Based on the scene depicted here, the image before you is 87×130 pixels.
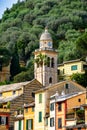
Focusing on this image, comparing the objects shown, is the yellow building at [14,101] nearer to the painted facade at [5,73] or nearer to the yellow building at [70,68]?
the yellow building at [70,68]

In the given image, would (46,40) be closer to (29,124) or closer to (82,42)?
(82,42)

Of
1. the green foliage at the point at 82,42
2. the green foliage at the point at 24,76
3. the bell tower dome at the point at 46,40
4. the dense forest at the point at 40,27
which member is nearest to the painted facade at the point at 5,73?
the dense forest at the point at 40,27

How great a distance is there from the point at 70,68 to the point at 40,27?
4769cm

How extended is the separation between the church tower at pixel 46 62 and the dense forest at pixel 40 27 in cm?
1080

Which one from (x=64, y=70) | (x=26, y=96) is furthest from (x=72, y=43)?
(x=26, y=96)

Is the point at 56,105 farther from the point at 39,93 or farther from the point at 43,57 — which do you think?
the point at 43,57

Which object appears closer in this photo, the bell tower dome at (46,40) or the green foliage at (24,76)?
the bell tower dome at (46,40)

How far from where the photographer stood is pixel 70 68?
114m

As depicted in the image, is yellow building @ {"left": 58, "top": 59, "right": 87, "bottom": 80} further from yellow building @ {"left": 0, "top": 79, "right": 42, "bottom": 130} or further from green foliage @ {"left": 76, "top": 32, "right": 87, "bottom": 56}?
yellow building @ {"left": 0, "top": 79, "right": 42, "bottom": 130}

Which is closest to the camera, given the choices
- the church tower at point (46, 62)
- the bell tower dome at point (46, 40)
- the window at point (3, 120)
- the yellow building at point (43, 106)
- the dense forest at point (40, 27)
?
the yellow building at point (43, 106)

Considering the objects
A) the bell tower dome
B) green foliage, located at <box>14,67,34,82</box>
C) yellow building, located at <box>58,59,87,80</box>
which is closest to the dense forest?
green foliage, located at <box>14,67,34,82</box>

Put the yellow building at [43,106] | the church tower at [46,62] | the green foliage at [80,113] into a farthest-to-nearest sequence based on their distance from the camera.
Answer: the church tower at [46,62], the yellow building at [43,106], the green foliage at [80,113]

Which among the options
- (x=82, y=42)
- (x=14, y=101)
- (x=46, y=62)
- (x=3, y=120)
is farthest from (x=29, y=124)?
(x=82, y=42)

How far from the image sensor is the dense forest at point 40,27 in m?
130
